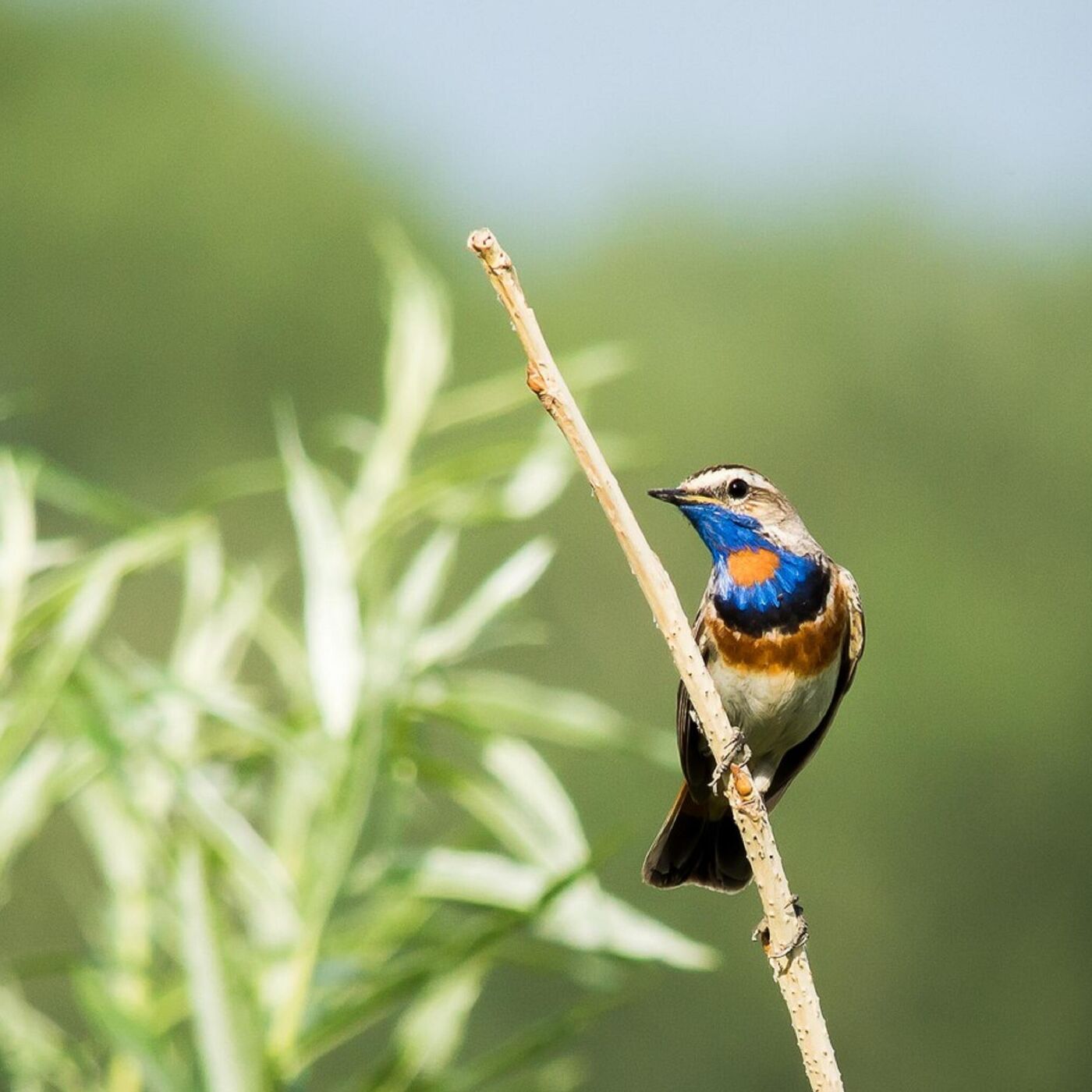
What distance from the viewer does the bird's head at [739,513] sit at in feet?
13.2

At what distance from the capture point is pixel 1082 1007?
85.3 feet

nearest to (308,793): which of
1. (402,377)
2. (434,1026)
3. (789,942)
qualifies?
(434,1026)

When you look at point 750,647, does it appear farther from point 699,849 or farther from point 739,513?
point 699,849

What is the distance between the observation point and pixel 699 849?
4199 millimetres

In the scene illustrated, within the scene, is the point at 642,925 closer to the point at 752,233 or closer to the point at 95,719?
the point at 95,719

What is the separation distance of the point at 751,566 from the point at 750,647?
183 millimetres

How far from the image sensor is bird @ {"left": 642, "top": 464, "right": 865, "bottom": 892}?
4094 mm

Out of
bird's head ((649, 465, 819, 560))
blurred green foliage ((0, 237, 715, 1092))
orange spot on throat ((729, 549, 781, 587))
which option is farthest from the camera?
orange spot on throat ((729, 549, 781, 587))

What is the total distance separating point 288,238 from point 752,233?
29.2 ft

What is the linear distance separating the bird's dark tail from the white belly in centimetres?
14

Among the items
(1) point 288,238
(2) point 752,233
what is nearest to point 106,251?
(1) point 288,238

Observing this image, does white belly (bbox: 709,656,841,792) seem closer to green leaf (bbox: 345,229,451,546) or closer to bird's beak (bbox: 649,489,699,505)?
bird's beak (bbox: 649,489,699,505)

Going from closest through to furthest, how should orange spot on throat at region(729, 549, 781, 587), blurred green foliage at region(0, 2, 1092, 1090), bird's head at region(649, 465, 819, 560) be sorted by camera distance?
bird's head at region(649, 465, 819, 560)
orange spot on throat at region(729, 549, 781, 587)
blurred green foliage at region(0, 2, 1092, 1090)

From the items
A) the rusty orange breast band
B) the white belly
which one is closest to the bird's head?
the rusty orange breast band
